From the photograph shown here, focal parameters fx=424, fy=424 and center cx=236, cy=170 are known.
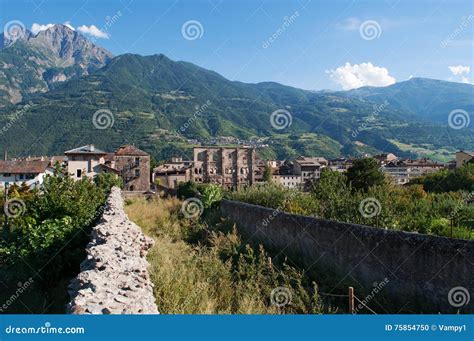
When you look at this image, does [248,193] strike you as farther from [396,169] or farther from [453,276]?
[396,169]

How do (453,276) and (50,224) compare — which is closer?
(453,276)

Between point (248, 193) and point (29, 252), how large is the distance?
13.0m

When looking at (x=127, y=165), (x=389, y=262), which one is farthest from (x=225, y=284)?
(x=127, y=165)

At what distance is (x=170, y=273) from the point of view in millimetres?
8055

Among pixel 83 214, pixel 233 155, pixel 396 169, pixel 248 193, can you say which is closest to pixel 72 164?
pixel 233 155
